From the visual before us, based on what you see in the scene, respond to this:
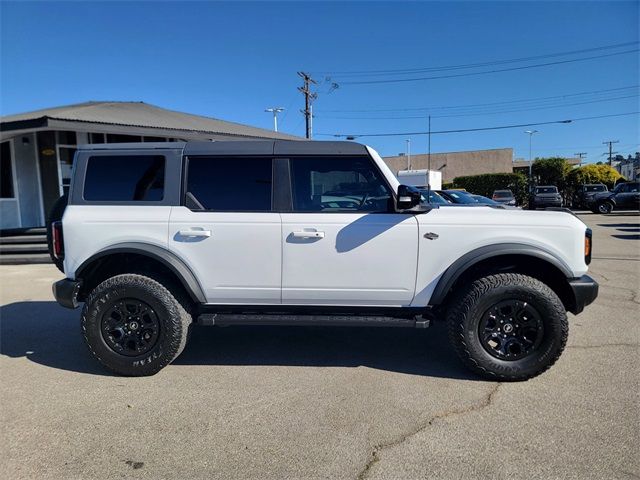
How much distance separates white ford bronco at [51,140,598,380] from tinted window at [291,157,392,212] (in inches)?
0.5

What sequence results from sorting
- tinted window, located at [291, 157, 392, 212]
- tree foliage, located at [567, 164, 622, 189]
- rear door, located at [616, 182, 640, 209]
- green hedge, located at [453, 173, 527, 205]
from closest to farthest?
tinted window, located at [291, 157, 392, 212]
rear door, located at [616, 182, 640, 209]
tree foliage, located at [567, 164, 622, 189]
green hedge, located at [453, 173, 527, 205]

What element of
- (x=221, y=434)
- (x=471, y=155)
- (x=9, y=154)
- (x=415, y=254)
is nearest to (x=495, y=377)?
(x=415, y=254)

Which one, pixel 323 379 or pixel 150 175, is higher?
pixel 150 175

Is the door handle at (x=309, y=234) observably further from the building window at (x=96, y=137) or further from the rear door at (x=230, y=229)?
the building window at (x=96, y=137)

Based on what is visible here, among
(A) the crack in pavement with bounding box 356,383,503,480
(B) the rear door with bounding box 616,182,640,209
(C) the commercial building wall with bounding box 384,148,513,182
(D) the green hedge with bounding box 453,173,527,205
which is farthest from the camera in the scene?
(C) the commercial building wall with bounding box 384,148,513,182

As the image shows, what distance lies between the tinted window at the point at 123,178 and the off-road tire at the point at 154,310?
0.73 m

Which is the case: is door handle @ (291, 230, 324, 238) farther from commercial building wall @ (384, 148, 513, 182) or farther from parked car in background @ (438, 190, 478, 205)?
commercial building wall @ (384, 148, 513, 182)

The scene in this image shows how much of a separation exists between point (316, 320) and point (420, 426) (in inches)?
46.9

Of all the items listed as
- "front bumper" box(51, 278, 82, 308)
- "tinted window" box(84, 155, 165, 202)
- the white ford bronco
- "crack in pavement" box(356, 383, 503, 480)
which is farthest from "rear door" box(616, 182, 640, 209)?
"front bumper" box(51, 278, 82, 308)

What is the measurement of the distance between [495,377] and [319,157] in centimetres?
237

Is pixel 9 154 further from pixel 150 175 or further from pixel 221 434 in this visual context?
pixel 221 434

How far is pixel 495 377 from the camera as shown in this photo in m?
3.68

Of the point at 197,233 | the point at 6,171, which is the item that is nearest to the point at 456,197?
the point at 6,171

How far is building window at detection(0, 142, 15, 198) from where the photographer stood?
11.1m
